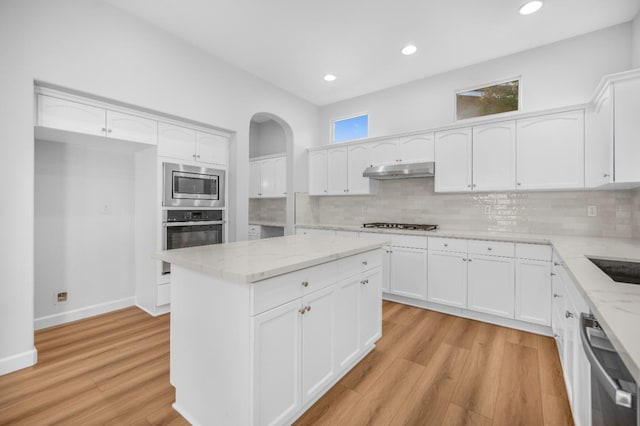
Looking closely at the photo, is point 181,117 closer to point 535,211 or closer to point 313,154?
point 313,154

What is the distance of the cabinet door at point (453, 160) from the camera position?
11.6ft

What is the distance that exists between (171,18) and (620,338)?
3944 millimetres

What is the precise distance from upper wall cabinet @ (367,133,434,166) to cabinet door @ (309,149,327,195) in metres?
0.90

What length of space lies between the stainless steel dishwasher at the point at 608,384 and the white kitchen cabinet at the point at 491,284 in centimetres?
202

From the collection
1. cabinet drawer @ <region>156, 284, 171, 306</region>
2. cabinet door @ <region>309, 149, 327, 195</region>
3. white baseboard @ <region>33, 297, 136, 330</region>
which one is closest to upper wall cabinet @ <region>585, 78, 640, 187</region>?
cabinet door @ <region>309, 149, 327, 195</region>

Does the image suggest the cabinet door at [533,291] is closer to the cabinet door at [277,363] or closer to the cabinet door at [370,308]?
the cabinet door at [370,308]

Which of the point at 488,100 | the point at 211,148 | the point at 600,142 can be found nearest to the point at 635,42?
the point at 600,142

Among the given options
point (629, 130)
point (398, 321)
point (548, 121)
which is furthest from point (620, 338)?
point (548, 121)

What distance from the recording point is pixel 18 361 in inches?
88.4

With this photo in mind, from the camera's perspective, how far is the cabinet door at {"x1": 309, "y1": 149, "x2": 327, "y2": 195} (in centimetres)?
495

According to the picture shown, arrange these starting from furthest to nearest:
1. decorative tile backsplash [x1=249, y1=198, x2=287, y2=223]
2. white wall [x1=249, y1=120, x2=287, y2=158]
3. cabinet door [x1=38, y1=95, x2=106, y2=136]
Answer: white wall [x1=249, y1=120, x2=287, y2=158] → decorative tile backsplash [x1=249, y1=198, x2=287, y2=223] → cabinet door [x1=38, y1=95, x2=106, y2=136]

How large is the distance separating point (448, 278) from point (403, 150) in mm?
1799

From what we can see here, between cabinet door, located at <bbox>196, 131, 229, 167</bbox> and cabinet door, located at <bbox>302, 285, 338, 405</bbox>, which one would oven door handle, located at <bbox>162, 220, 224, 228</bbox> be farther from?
cabinet door, located at <bbox>302, 285, 338, 405</bbox>

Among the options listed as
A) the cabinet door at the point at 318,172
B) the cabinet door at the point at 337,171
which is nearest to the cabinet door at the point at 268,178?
the cabinet door at the point at 318,172
